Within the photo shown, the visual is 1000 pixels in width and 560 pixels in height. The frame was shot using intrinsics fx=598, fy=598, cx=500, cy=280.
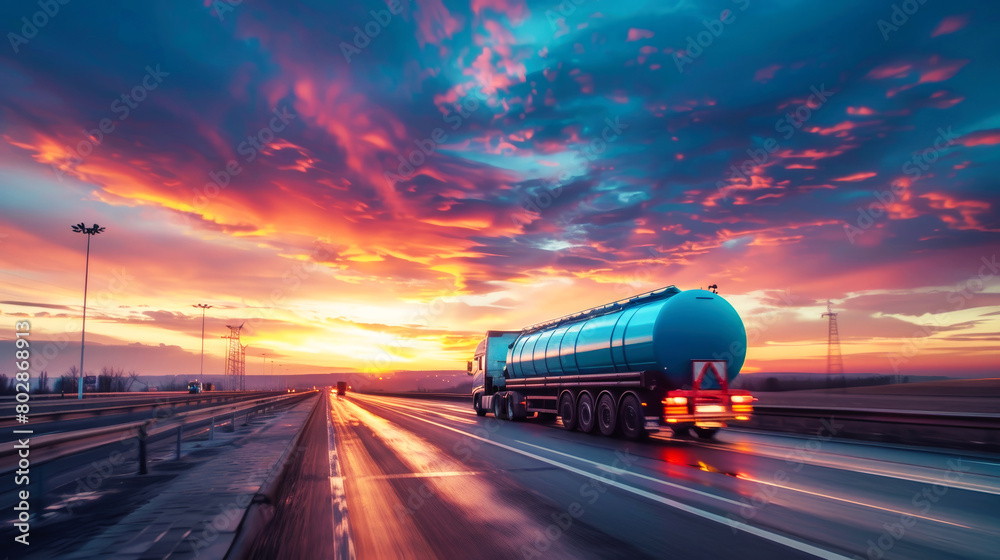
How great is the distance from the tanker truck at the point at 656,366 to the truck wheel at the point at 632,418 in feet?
0.09

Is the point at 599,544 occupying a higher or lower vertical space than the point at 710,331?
lower

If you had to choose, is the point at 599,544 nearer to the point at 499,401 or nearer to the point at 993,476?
the point at 993,476

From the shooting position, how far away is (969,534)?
600 cm

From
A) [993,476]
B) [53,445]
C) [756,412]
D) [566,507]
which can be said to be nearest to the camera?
[53,445]

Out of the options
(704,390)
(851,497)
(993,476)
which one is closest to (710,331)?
(704,390)

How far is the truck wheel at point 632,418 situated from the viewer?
15.6 m

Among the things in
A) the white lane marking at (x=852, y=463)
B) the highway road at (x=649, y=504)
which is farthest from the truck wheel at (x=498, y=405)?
the highway road at (x=649, y=504)

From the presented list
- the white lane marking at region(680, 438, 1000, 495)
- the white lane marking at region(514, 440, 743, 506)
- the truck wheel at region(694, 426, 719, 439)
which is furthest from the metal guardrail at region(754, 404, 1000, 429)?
the white lane marking at region(514, 440, 743, 506)

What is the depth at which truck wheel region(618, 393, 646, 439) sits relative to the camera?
15608 mm

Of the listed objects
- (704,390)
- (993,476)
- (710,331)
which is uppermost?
(710,331)

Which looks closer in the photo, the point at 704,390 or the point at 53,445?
the point at 53,445

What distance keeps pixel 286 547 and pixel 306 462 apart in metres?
7.04

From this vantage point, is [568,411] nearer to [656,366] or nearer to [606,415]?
[606,415]

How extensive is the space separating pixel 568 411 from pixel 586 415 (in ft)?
4.45
